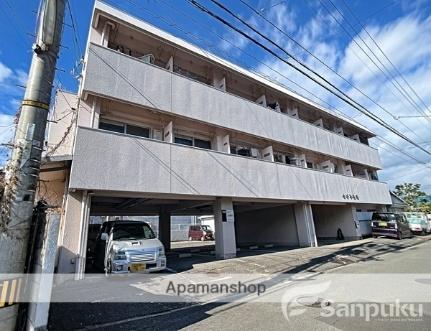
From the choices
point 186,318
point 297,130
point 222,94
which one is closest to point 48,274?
point 186,318

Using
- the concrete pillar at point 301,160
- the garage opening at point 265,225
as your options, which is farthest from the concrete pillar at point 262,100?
the garage opening at point 265,225

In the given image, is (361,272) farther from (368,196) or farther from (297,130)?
(368,196)

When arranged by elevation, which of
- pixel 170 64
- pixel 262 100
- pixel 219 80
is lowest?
pixel 170 64

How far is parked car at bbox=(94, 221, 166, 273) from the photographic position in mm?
7379

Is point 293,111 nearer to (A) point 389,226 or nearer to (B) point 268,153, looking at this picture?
(B) point 268,153

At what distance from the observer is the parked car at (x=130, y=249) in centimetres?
738

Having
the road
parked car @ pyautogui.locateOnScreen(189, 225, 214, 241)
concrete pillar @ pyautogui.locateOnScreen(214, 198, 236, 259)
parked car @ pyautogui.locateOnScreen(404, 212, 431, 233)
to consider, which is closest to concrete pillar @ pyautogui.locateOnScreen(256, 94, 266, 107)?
concrete pillar @ pyautogui.locateOnScreen(214, 198, 236, 259)

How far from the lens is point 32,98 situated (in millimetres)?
3889

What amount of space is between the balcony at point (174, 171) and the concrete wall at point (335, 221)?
5.24 m

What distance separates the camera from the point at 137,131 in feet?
33.6

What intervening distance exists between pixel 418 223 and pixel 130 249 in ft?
91.1

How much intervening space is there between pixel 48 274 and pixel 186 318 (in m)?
2.34

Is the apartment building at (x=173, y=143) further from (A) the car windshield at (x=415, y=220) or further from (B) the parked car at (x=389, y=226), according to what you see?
(A) the car windshield at (x=415, y=220)
